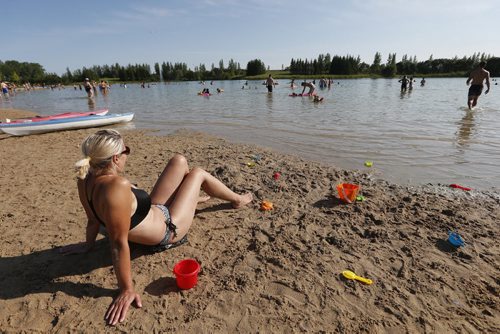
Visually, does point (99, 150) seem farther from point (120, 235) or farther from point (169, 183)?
point (169, 183)

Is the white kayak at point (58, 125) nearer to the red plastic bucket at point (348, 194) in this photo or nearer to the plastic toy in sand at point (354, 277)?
the red plastic bucket at point (348, 194)

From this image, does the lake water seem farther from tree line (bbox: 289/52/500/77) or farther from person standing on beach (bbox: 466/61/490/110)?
tree line (bbox: 289/52/500/77)

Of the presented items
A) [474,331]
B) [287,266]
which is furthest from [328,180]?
[474,331]

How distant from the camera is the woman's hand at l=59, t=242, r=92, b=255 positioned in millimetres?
3263

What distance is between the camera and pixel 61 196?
15.9 feet

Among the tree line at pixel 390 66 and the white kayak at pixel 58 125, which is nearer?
the white kayak at pixel 58 125

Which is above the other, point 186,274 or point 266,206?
point 186,274

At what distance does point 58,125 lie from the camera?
35.4 ft

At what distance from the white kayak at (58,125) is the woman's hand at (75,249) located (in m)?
9.01

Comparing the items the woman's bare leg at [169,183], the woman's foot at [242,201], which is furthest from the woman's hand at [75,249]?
the woman's foot at [242,201]

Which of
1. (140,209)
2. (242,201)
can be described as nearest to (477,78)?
(242,201)

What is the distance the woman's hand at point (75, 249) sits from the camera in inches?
128

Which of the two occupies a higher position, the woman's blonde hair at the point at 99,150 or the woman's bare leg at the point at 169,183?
the woman's blonde hair at the point at 99,150

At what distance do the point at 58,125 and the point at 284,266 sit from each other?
1096 centimetres
